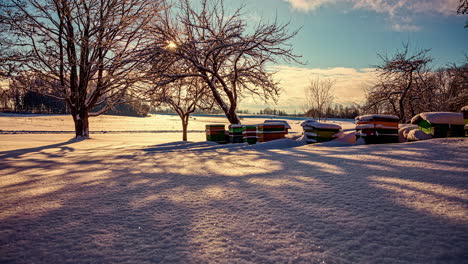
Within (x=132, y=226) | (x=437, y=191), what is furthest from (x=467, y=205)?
(x=132, y=226)

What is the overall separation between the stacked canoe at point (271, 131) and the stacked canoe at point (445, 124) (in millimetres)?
4382

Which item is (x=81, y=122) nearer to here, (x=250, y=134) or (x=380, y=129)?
(x=250, y=134)

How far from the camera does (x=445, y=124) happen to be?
6.52 meters

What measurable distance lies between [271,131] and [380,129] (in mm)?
3529

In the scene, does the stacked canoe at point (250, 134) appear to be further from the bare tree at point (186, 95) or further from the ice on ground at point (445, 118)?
the ice on ground at point (445, 118)

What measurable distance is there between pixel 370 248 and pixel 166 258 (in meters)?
1.02

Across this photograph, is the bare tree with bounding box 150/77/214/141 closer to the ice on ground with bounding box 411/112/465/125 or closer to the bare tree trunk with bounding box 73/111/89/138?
the bare tree trunk with bounding box 73/111/89/138

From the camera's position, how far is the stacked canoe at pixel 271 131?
8961 mm

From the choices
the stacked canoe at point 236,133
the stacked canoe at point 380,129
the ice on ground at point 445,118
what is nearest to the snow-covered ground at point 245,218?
the stacked canoe at point 380,129

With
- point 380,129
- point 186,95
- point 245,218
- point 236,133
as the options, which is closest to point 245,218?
point 245,218

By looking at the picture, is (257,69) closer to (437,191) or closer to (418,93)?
(437,191)

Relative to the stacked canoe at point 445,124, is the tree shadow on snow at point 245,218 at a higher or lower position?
lower

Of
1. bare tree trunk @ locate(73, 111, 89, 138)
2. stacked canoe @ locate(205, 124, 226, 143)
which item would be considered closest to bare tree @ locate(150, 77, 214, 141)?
stacked canoe @ locate(205, 124, 226, 143)

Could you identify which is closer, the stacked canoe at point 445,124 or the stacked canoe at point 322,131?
the stacked canoe at point 445,124
